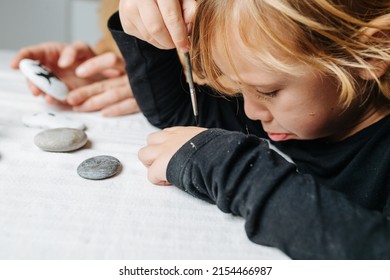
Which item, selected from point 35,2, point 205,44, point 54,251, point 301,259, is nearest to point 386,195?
point 301,259

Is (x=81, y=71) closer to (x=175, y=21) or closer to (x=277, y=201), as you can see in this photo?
(x=175, y=21)

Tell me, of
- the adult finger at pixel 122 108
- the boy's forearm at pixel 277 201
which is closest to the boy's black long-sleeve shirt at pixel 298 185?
the boy's forearm at pixel 277 201

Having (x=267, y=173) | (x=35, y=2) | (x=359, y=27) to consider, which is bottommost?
(x=35, y=2)

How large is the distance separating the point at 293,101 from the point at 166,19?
8.2 inches

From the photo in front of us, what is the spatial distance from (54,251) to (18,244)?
0.04 meters

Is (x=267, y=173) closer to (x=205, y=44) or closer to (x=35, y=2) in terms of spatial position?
(x=205, y=44)

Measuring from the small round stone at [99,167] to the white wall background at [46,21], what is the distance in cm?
153

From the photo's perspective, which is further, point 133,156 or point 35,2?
point 35,2

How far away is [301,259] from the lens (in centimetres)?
49

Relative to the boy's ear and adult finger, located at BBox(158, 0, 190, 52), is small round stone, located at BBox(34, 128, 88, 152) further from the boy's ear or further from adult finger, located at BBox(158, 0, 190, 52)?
the boy's ear

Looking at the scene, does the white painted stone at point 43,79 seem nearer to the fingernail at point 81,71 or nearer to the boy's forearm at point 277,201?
the fingernail at point 81,71

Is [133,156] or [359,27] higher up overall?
[359,27]

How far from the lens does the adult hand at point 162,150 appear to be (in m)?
0.61
